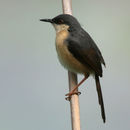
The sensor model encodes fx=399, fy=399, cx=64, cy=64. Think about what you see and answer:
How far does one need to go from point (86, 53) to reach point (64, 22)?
0.39m

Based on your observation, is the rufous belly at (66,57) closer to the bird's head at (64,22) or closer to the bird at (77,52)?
the bird at (77,52)

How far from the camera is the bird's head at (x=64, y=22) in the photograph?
11.7ft

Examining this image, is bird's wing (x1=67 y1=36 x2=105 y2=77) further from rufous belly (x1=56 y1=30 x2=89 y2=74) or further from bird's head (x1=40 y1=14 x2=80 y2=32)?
bird's head (x1=40 y1=14 x2=80 y2=32)

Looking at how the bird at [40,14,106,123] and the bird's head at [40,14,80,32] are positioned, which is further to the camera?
the bird's head at [40,14,80,32]

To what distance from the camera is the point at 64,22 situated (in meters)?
3.63

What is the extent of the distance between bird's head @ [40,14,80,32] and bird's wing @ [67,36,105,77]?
21cm

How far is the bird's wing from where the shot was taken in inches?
136

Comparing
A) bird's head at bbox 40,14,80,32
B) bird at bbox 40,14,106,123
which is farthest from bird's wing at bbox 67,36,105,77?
bird's head at bbox 40,14,80,32

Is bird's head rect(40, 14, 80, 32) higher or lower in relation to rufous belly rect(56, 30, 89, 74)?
higher

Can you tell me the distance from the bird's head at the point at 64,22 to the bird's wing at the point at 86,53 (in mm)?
208

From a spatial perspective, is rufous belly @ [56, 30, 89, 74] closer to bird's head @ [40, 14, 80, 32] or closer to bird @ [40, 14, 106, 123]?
bird @ [40, 14, 106, 123]

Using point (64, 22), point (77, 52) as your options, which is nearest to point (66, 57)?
point (77, 52)

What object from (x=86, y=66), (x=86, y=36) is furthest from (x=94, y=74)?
(x=86, y=36)

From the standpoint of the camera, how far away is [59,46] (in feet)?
11.5
